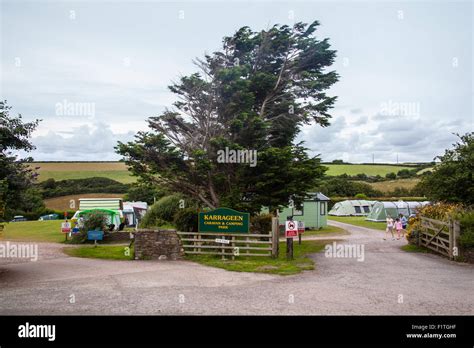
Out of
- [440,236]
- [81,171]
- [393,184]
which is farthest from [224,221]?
[393,184]

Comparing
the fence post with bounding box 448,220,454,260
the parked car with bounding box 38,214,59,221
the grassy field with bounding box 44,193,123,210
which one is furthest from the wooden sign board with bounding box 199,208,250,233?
the grassy field with bounding box 44,193,123,210

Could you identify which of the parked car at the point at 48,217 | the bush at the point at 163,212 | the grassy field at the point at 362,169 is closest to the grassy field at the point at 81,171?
the parked car at the point at 48,217

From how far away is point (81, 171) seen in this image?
6669cm

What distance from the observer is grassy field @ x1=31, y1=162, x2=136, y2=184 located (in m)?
63.1

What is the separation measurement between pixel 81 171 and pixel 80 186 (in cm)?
938

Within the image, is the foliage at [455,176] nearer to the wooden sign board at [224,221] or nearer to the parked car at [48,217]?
the wooden sign board at [224,221]

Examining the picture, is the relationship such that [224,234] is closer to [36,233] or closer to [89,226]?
[89,226]

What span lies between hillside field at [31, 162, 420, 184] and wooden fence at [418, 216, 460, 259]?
4264cm

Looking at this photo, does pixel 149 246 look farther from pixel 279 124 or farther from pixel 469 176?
pixel 469 176

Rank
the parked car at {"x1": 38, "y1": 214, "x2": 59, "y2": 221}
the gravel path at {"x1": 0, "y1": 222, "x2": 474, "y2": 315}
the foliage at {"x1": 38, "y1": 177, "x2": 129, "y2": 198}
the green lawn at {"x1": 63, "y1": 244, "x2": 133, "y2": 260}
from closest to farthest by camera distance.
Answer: the gravel path at {"x1": 0, "y1": 222, "x2": 474, "y2": 315} < the green lawn at {"x1": 63, "y1": 244, "x2": 133, "y2": 260} < the parked car at {"x1": 38, "y1": 214, "x2": 59, "y2": 221} < the foliage at {"x1": 38, "y1": 177, "x2": 129, "y2": 198}

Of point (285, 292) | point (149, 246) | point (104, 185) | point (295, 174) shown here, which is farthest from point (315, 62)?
point (104, 185)

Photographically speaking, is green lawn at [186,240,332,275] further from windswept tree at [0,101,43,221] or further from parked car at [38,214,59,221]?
parked car at [38,214,59,221]

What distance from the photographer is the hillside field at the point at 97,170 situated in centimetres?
6351
